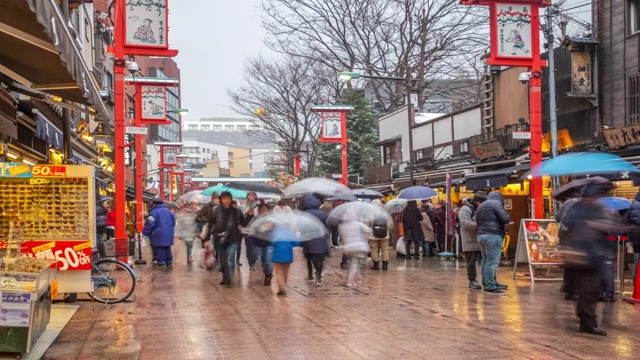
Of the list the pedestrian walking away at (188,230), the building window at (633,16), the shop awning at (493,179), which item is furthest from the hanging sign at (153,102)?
the building window at (633,16)

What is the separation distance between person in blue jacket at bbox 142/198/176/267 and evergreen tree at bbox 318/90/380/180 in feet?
100

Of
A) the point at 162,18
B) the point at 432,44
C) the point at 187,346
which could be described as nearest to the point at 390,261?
the point at 162,18

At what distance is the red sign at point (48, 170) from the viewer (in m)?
9.75

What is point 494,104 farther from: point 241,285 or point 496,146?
point 241,285

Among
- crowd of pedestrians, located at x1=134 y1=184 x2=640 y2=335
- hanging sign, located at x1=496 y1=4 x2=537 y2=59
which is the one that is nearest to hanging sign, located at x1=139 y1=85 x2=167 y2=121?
crowd of pedestrians, located at x1=134 y1=184 x2=640 y2=335

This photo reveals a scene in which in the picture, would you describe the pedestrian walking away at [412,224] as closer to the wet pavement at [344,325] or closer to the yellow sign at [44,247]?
the wet pavement at [344,325]

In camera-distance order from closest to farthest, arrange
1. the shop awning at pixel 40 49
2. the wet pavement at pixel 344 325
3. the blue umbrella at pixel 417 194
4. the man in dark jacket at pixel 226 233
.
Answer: the shop awning at pixel 40 49 → the wet pavement at pixel 344 325 → the man in dark jacket at pixel 226 233 → the blue umbrella at pixel 417 194

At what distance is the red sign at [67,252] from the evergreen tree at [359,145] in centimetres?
3826

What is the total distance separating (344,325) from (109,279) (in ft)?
13.4

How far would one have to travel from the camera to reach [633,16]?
1973 cm

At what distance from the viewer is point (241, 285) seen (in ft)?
44.7

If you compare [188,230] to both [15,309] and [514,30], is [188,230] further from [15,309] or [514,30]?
[15,309]

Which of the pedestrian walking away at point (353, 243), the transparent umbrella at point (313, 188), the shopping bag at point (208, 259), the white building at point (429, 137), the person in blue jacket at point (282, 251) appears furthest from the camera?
the white building at point (429, 137)

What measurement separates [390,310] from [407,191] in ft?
33.2
